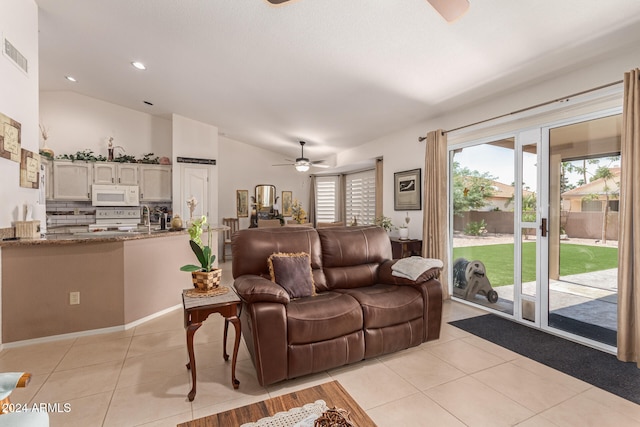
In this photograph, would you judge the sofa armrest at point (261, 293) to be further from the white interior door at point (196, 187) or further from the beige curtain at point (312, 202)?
the beige curtain at point (312, 202)

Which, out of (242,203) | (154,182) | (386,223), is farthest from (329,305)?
(242,203)

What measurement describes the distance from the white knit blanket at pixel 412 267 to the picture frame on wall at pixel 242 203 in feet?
17.7

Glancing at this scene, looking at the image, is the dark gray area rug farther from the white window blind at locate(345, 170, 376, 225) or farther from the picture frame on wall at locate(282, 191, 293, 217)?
the picture frame on wall at locate(282, 191, 293, 217)

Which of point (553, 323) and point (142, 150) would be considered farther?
point (142, 150)

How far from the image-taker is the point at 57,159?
541 centimetres

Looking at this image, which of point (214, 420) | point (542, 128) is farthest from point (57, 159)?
point (542, 128)

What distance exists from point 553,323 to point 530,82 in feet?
8.24

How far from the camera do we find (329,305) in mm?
2240

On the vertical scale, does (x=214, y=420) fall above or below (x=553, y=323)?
above

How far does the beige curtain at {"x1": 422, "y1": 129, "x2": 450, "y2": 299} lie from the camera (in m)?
3.98

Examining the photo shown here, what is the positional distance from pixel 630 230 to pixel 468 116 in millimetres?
2077

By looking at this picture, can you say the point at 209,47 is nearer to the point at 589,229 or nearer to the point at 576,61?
the point at 576,61

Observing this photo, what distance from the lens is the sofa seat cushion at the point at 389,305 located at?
235cm

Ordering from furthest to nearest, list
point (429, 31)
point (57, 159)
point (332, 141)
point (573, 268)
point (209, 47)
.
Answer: point (332, 141), point (57, 159), point (209, 47), point (573, 268), point (429, 31)
